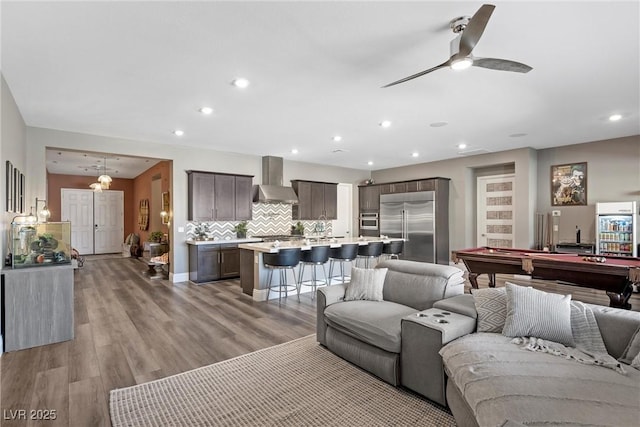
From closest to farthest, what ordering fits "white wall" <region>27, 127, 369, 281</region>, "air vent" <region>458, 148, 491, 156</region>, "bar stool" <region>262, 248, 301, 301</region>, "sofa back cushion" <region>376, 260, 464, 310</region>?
"sofa back cushion" <region>376, 260, 464, 310</region>, "bar stool" <region>262, 248, 301, 301</region>, "white wall" <region>27, 127, 369, 281</region>, "air vent" <region>458, 148, 491, 156</region>

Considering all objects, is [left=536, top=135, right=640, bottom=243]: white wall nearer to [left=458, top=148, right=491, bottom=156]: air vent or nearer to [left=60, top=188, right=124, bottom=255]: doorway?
[left=458, top=148, right=491, bottom=156]: air vent

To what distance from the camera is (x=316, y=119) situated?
491cm

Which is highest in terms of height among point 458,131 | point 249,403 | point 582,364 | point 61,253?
point 458,131

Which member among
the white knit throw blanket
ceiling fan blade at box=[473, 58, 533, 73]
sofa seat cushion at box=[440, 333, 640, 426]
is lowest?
sofa seat cushion at box=[440, 333, 640, 426]

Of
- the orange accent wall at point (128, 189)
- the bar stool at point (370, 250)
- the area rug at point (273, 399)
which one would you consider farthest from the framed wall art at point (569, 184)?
the orange accent wall at point (128, 189)

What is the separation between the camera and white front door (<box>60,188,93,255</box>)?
10.8 meters

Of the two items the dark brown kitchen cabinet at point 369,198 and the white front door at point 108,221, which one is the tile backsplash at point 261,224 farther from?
the white front door at point 108,221

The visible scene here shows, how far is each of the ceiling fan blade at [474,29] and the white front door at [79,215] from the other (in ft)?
41.4

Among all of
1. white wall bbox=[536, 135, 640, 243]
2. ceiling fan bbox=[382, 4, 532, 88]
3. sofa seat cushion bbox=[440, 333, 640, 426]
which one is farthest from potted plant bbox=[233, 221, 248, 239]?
white wall bbox=[536, 135, 640, 243]

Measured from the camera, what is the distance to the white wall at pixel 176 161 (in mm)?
5234

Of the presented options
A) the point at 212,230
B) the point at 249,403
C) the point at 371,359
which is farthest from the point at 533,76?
the point at 212,230

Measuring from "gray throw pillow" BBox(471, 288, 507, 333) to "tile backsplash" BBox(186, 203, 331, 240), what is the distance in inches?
226

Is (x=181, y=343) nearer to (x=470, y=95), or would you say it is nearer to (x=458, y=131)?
(x=470, y=95)

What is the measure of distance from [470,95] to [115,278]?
7538 millimetres
